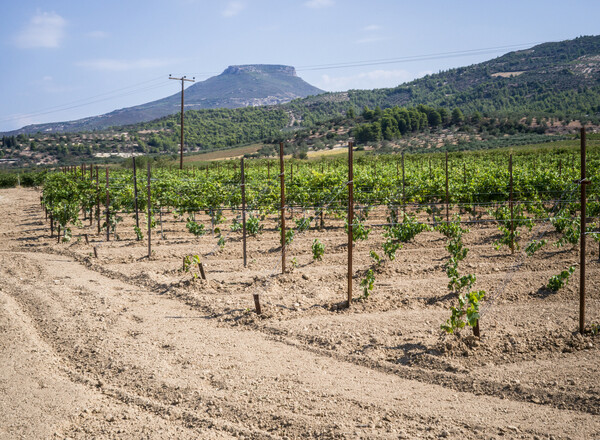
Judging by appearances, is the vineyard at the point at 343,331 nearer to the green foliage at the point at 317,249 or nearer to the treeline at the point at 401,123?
the green foliage at the point at 317,249

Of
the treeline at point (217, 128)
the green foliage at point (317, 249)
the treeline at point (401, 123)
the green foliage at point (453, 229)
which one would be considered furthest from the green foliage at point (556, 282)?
the treeline at point (217, 128)

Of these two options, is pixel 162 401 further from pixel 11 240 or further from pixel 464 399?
pixel 11 240

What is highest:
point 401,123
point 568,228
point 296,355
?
point 401,123

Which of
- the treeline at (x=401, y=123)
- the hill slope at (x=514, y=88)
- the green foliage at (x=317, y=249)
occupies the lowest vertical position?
the green foliage at (x=317, y=249)

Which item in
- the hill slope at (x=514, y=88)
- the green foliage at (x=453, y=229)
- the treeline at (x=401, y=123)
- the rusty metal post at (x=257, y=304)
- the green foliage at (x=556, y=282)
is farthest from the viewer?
the hill slope at (x=514, y=88)

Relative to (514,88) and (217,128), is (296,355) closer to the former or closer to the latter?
(217,128)

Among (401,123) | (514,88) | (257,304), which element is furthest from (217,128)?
(257,304)

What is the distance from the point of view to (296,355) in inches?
215

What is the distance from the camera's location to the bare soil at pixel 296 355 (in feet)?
13.5

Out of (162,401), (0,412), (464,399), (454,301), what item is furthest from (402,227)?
(0,412)

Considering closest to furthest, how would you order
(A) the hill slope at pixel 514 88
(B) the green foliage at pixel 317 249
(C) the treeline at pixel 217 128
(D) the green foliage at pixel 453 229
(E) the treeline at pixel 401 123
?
(B) the green foliage at pixel 317 249 → (D) the green foliage at pixel 453 229 → (E) the treeline at pixel 401 123 → (C) the treeline at pixel 217 128 → (A) the hill slope at pixel 514 88

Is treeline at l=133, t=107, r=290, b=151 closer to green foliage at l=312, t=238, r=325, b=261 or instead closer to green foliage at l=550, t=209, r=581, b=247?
green foliage at l=312, t=238, r=325, b=261

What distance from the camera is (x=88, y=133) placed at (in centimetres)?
8388

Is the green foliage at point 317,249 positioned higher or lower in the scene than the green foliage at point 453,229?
lower
